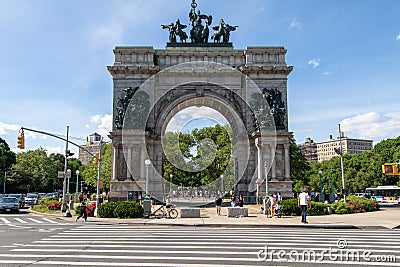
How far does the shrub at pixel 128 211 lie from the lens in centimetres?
2422

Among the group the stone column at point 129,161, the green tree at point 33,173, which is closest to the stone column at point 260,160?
the stone column at point 129,161

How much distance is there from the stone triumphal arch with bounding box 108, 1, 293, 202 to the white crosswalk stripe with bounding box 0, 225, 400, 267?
22.0 meters

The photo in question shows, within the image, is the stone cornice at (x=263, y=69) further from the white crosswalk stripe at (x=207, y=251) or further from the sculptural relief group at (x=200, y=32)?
the white crosswalk stripe at (x=207, y=251)

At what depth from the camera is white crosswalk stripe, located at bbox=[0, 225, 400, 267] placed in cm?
929

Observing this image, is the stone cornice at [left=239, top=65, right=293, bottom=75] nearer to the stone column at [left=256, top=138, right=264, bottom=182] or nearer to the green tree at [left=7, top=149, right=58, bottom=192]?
the stone column at [left=256, top=138, right=264, bottom=182]

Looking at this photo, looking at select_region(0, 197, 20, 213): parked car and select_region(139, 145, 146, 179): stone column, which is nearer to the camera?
select_region(0, 197, 20, 213): parked car

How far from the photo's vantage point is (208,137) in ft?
240

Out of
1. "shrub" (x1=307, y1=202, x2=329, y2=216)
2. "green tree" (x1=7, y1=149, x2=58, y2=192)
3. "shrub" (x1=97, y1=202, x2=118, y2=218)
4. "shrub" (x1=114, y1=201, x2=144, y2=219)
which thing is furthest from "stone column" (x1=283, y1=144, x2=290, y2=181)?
"green tree" (x1=7, y1=149, x2=58, y2=192)

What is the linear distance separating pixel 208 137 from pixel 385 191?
109 feet

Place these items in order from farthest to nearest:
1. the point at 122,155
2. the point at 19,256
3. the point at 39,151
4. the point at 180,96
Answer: the point at 39,151, the point at 180,96, the point at 122,155, the point at 19,256

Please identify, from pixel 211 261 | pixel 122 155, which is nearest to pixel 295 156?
pixel 122 155

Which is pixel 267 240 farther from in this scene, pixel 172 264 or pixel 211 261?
A: pixel 172 264

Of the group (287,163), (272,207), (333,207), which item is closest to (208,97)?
(287,163)

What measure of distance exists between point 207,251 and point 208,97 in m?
28.5
